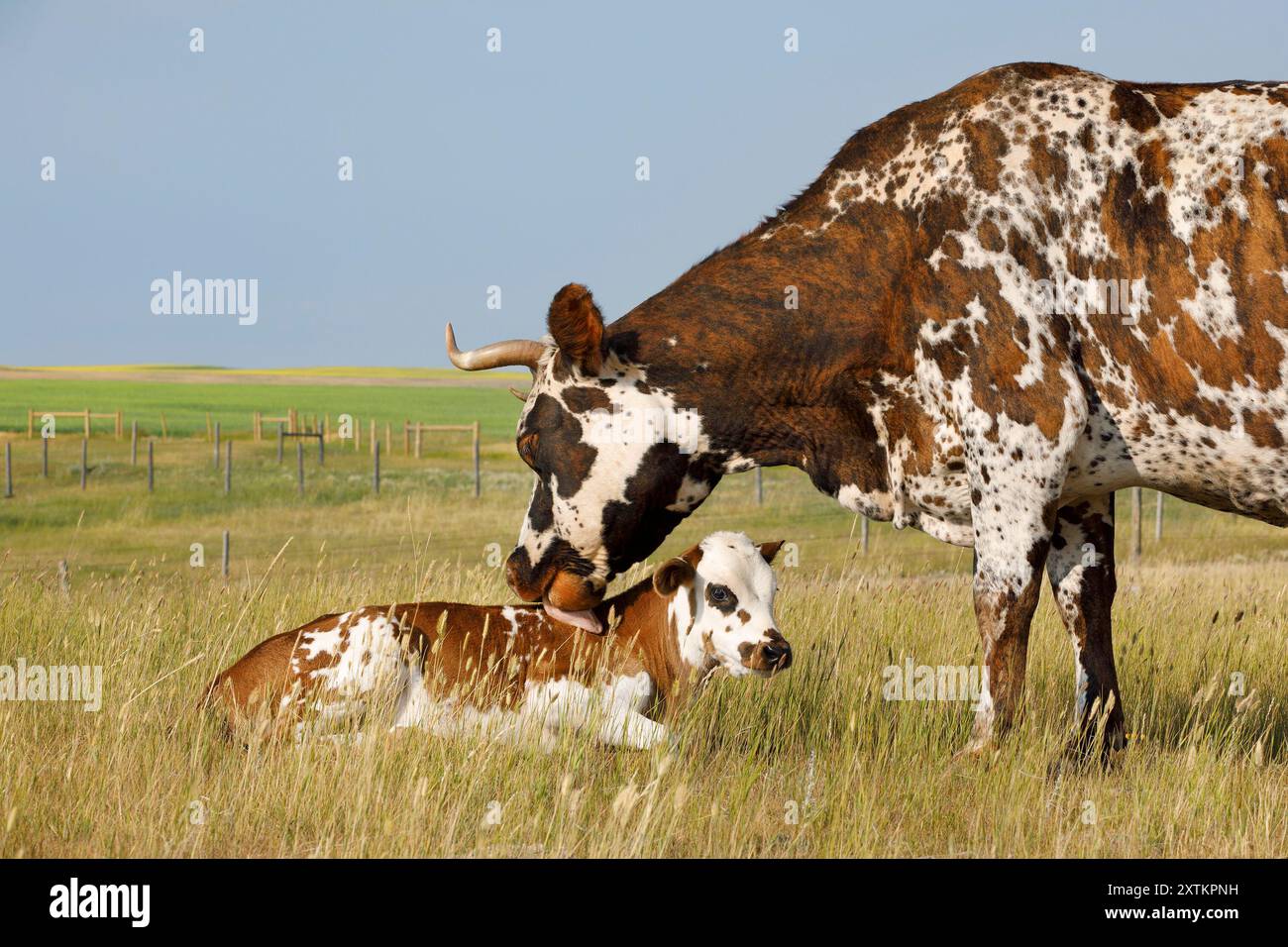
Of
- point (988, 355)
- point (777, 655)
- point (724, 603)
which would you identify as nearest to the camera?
point (988, 355)

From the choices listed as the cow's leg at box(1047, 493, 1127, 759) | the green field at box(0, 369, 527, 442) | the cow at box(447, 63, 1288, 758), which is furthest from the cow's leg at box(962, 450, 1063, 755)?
the green field at box(0, 369, 527, 442)

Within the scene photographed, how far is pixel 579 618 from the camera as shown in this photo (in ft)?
21.9

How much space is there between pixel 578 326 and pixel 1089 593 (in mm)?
2742

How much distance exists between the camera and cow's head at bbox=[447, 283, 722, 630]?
6.36m

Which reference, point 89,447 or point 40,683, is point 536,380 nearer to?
point 40,683

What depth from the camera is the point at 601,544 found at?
6.50 m

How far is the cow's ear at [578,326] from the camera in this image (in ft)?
19.9

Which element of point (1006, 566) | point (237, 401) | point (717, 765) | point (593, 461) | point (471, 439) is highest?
point (593, 461)

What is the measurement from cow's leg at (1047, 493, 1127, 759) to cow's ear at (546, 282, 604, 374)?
2.37 meters

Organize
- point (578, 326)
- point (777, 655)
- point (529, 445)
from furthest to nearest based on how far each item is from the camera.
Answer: point (529, 445) → point (578, 326) → point (777, 655)

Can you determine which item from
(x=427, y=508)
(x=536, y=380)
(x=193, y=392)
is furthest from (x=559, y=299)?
(x=193, y=392)

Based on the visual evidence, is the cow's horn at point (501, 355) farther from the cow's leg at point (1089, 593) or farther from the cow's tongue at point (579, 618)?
the cow's leg at point (1089, 593)

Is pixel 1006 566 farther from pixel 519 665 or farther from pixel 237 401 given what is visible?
pixel 237 401

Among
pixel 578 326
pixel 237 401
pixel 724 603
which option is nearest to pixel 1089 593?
pixel 724 603
